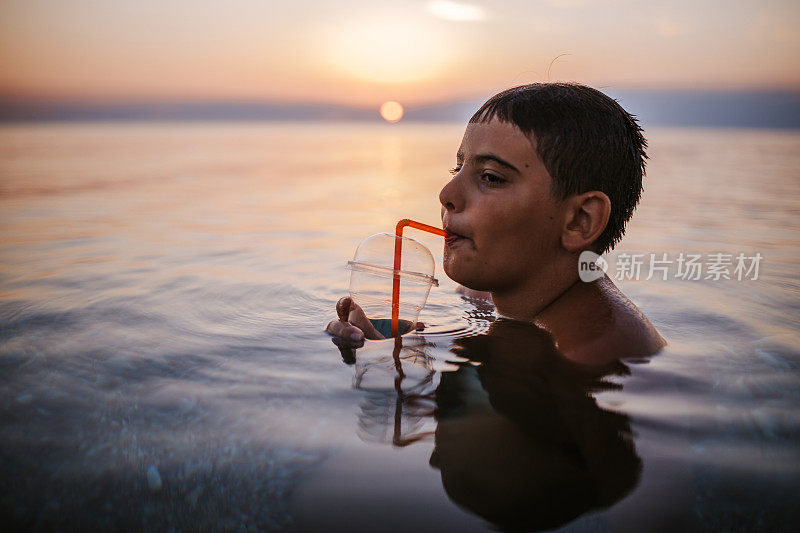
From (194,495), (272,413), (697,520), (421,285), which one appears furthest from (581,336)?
(194,495)

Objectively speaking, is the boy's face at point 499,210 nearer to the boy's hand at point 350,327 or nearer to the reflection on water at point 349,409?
the reflection on water at point 349,409

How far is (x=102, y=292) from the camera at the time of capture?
4184 mm

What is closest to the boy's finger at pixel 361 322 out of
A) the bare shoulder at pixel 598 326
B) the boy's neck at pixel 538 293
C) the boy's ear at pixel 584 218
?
the boy's neck at pixel 538 293

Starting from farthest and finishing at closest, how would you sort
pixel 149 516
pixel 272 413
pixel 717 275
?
pixel 717 275, pixel 272 413, pixel 149 516

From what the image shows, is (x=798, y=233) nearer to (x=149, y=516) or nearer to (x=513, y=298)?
(x=513, y=298)

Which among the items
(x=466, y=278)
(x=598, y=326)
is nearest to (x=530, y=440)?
(x=598, y=326)

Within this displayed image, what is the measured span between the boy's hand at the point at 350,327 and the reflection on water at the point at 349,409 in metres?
0.08

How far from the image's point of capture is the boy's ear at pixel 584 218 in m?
3.19

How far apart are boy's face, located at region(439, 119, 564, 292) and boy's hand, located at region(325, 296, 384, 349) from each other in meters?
0.57

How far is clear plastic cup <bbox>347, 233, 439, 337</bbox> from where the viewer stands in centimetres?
337

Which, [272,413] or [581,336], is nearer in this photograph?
[272,413]

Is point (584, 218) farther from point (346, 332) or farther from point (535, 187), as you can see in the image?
point (346, 332)

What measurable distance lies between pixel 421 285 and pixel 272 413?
134 centimetres

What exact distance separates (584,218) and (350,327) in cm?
139
